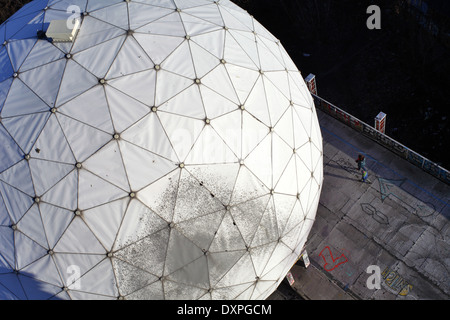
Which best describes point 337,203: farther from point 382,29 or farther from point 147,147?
point 382,29

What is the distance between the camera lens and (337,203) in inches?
877

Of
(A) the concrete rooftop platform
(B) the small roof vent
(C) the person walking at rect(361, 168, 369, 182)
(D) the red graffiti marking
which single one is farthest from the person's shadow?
(C) the person walking at rect(361, 168, 369, 182)

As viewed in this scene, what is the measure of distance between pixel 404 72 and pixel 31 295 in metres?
25.4

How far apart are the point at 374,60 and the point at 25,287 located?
25.4m

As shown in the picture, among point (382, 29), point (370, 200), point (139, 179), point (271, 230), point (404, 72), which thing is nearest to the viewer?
point (139, 179)

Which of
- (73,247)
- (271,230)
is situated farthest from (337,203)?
(73,247)

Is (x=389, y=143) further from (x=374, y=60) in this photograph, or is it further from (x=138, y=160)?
(x=138, y=160)

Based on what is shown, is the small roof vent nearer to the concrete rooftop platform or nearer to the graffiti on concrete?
the concrete rooftop platform

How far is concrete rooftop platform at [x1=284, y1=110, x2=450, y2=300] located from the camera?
1967cm

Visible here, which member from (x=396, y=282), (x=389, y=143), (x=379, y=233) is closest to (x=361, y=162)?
(x=389, y=143)

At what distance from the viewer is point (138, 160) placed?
13.8 meters

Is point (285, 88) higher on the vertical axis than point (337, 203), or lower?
higher

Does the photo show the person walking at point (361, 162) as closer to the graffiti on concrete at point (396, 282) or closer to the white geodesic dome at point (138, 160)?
the graffiti on concrete at point (396, 282)

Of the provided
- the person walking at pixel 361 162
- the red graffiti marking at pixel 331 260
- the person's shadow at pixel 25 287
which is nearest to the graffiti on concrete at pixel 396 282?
the red graffiti marking at pixel 331 260
